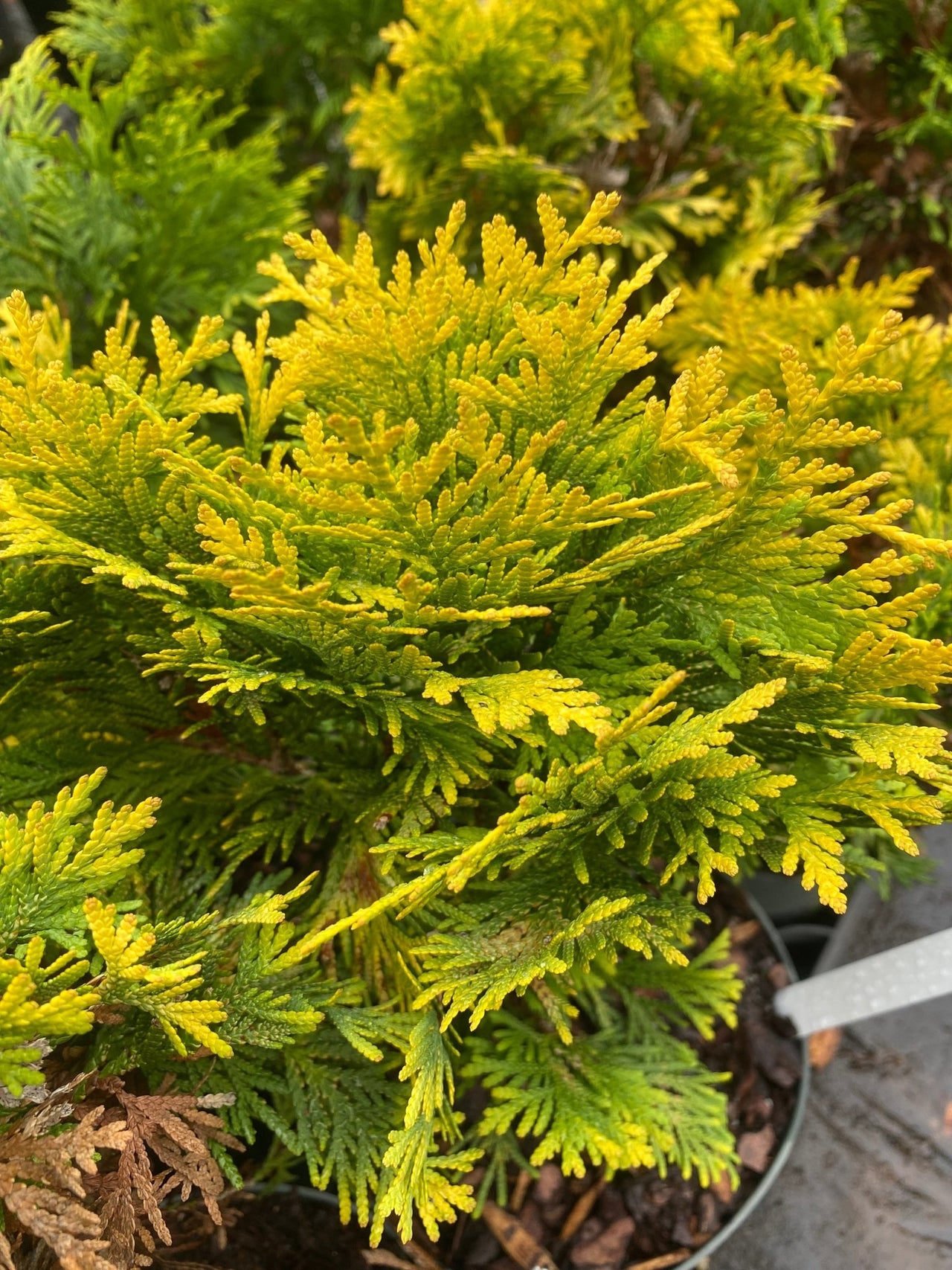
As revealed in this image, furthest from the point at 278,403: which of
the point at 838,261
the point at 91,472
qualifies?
the point at 838,261

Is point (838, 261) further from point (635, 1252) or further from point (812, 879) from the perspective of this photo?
point (635, 1252)

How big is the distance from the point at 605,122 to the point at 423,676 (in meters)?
1.16

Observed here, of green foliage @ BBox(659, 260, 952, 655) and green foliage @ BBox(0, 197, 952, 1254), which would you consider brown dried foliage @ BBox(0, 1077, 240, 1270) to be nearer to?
green foliage @ BBox(0, 197, 952, 1254)

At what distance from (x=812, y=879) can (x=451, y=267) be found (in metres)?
0.67

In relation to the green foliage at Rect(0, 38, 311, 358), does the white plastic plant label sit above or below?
below

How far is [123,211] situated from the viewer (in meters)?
1.39

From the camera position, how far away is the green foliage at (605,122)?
1377 millimetres

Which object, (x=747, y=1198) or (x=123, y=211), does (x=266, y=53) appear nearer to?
(x=123, y=211)

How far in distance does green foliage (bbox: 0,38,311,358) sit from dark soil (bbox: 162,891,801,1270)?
4.40 feet

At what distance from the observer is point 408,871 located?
3.12 ft

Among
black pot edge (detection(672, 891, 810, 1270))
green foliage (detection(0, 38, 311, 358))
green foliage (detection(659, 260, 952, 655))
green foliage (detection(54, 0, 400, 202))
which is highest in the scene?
green foliage (detection(54, 0, 400, 202))

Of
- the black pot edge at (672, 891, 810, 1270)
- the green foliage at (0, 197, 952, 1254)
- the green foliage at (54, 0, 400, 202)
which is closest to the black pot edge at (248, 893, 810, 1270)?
the black pot edge at (672, 891, 810, 1270)

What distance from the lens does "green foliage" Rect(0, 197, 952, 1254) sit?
0.74m

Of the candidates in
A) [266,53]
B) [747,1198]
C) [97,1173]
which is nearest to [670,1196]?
[747,1198]
